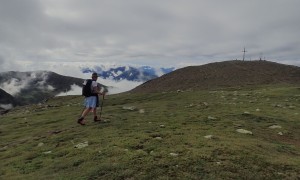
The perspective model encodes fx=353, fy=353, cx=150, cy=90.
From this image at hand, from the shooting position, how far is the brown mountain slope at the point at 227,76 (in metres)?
85.0

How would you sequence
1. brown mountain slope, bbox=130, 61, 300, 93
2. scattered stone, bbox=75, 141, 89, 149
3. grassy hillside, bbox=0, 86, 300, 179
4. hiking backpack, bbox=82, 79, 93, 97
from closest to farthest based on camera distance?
grassy hillside, bbox=0, 86, 300, 179 → scattered stone, bbox=75, 141, 89, 149 → hiking backpack, bbox=82, 79, 93, 97 → brown mountain slope, bbox=130, 61, 300, 93

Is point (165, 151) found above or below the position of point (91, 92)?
below

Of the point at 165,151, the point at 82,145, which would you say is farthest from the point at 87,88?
the point at 165,151

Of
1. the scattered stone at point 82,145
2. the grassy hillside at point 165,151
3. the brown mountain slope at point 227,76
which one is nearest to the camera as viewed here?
the grassy hillside at point 165,151

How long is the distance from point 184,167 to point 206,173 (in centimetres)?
100

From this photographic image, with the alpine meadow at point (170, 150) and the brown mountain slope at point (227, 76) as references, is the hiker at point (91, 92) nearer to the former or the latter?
the alpine meadow at point (170, 150)

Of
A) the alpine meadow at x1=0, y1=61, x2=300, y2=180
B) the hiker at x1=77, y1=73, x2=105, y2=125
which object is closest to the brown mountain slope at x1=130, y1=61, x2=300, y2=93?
the alpine meadow at x1=0, y1=61, x2=300, y2=180

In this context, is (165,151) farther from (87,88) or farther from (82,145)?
(87,88)

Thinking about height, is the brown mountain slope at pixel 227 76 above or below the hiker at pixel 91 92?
above

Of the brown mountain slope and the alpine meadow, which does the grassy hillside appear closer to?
the alpine meadow

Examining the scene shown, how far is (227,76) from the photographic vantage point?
307 ft

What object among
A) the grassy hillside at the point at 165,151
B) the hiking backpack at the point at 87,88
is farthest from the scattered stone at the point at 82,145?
the hiking backpack at the point at 87,88

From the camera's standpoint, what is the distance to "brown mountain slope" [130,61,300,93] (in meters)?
85.0

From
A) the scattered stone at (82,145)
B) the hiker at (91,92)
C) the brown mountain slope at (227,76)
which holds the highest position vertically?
the brown mountain slope at (227,76)
